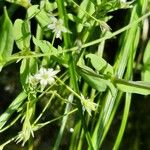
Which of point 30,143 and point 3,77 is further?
point 3,77

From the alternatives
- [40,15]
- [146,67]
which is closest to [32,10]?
[40,15]

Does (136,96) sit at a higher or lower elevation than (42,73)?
lower

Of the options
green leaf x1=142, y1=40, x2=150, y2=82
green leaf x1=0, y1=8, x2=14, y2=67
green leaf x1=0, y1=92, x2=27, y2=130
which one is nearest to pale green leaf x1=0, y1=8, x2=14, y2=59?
green leaf x1=0, y1=8, x2=14, y2=67

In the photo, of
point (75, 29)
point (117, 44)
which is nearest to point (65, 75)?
point (75, 29)

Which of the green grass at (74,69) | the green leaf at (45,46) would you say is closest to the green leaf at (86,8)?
the green grass at (74,69)

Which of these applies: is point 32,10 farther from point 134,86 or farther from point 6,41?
point 134,86

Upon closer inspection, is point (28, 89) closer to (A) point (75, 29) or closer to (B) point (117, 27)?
(A) point (75, 29)

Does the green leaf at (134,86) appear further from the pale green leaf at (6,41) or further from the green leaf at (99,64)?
the pale green leaf at (6,41)
